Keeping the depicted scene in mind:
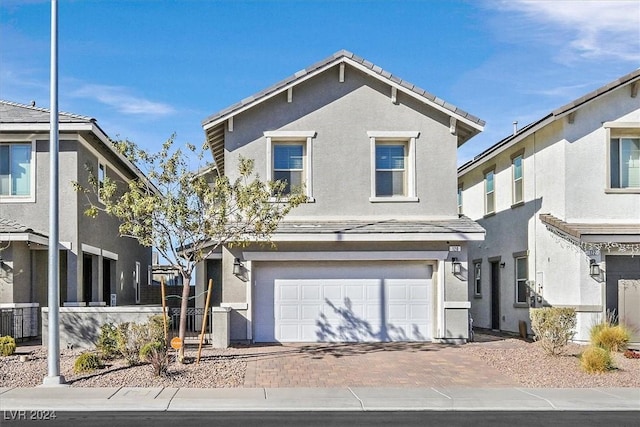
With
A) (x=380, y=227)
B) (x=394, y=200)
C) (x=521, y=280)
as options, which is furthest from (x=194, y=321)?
(x=521, y=280)

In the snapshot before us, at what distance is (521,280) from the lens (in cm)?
2134

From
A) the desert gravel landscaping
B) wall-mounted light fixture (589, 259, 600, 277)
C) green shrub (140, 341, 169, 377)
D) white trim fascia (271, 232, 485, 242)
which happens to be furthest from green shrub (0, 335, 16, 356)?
wall-mounted light fixture (589, 259, 600, 277)

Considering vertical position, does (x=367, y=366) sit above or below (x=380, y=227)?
below

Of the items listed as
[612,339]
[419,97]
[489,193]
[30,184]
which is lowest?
[612,339]

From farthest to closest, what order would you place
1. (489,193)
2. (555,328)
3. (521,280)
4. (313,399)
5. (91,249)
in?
(489,193)
(521,280)
(91,249)
(555,328)
(313,399)

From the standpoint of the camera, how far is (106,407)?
11039 mm

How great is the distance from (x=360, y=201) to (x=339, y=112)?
254cm

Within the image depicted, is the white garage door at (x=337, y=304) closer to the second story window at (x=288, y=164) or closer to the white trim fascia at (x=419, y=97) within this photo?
the second story window at (x=288, y=164)

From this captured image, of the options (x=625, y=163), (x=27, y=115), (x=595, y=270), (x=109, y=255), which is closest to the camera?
(x=595, y=270)

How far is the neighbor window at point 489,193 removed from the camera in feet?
79.6

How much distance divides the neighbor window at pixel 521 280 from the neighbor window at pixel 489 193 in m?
3.03

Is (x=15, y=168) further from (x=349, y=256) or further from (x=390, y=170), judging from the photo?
(x=390, y=170)

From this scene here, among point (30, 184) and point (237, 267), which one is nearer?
point (237, 267)

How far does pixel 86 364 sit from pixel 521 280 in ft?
44.7
